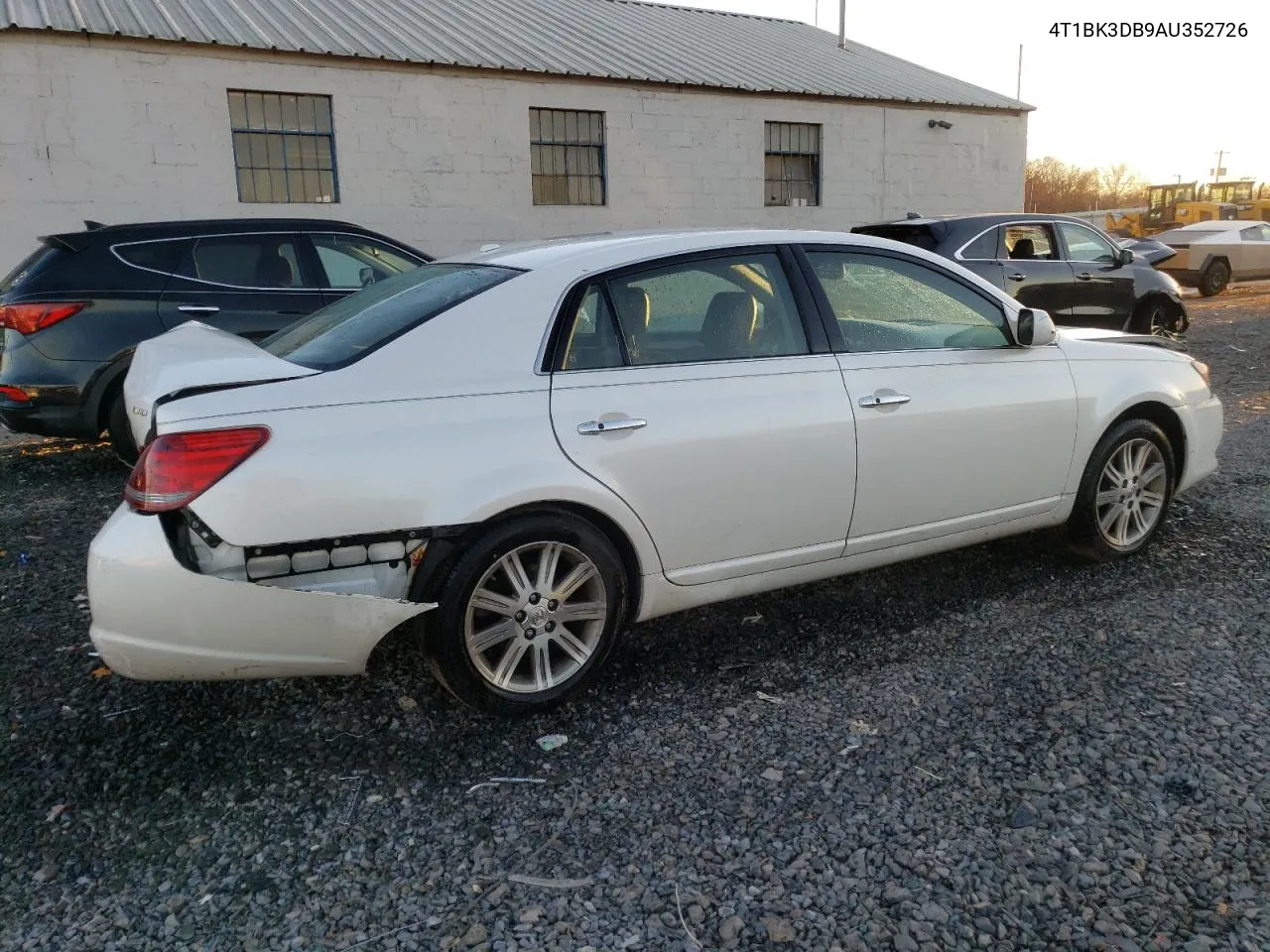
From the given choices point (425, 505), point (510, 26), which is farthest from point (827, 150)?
point (425, 505)

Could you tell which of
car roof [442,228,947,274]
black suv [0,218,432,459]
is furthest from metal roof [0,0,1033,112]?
car roof [442,228,947,274]

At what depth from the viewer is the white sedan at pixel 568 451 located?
281 cm

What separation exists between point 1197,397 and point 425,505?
12.3 feet

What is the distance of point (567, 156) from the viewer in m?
16.0

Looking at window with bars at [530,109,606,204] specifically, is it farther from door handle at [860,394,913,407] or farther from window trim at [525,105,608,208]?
door handle at [860,394,913,407]

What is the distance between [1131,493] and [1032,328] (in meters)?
1.03

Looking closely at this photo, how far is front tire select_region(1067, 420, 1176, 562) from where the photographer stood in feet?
14.3

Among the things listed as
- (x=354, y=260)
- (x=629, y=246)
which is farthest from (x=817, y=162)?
(x=629, y=246)

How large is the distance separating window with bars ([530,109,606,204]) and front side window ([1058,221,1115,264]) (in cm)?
795

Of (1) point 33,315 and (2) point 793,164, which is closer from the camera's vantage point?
(1) point 33,315

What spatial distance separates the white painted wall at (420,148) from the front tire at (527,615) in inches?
468

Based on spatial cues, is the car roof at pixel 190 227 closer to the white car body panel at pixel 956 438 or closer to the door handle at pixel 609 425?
the door handle at pixel 609 425

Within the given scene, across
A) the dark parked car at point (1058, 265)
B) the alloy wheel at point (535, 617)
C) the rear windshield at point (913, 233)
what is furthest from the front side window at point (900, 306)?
the rear windshield at point (913, 233)

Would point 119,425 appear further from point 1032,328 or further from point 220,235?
point 1032,328
